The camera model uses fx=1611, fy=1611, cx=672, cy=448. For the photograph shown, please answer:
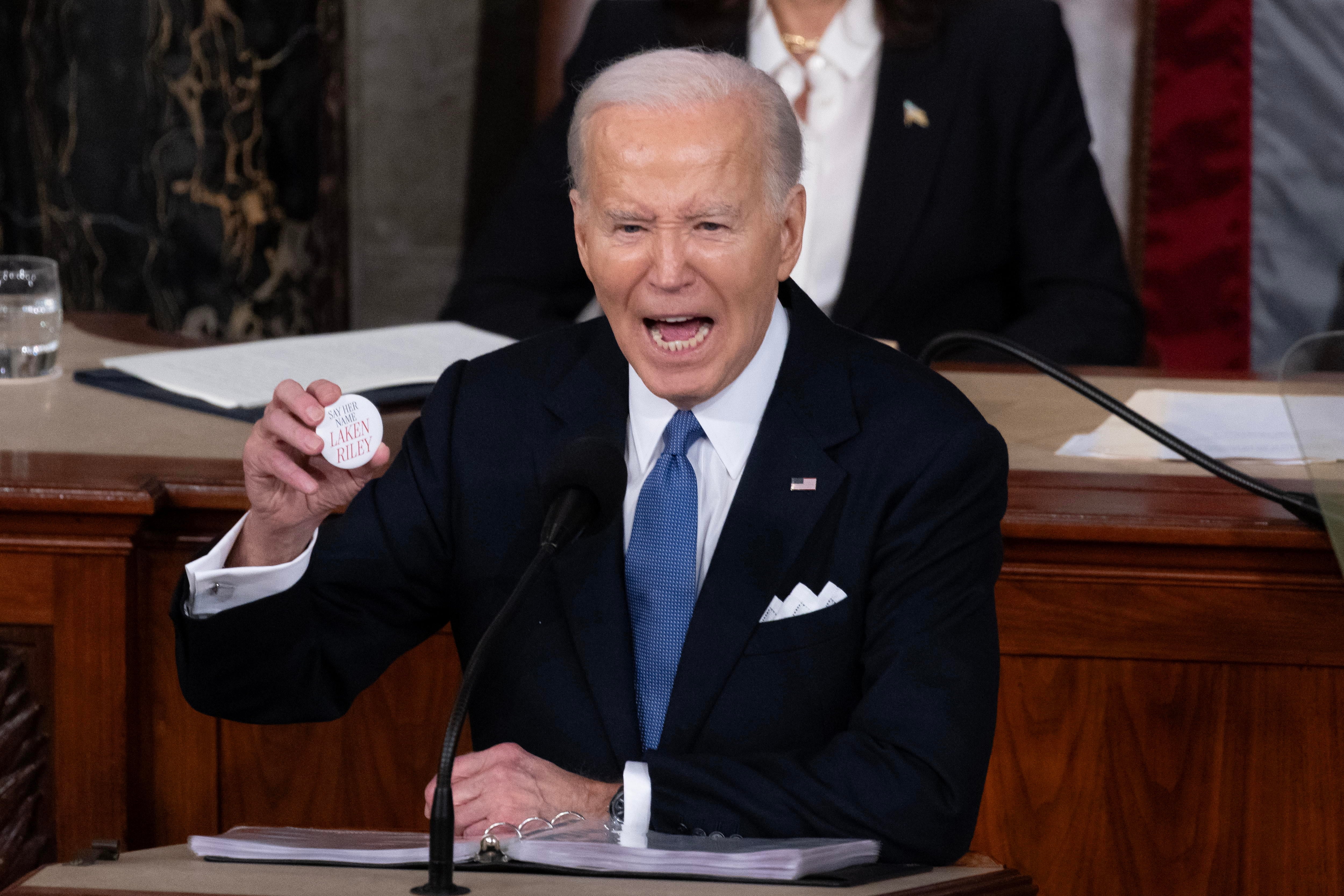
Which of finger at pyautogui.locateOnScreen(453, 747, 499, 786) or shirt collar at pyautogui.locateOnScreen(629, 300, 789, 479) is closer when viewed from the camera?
finger at pyautogui.locateOnScreen(453, 747, 499, 786)

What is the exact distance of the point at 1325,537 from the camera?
1.54 metres

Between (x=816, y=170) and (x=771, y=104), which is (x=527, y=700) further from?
(x=816, y=170)

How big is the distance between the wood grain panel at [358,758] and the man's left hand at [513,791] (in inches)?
15.7

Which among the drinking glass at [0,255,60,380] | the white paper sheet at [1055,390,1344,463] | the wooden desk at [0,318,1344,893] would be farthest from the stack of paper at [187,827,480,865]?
the drinking glass at [0,255,60,380]

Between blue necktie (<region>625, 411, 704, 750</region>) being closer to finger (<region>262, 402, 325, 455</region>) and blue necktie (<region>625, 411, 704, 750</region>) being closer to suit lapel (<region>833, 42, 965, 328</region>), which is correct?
finger (<region>262, 402, 325, 455</region>)

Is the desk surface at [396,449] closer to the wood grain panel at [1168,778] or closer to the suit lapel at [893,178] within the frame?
the wood grain panel at [1168,778]

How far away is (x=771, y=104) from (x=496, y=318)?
1416 mm

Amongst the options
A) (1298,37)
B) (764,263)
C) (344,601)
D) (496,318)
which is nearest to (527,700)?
(344,601)

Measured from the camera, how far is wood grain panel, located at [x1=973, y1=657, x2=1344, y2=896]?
157 cm

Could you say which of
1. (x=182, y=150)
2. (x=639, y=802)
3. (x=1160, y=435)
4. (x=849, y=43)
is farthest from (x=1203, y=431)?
(x=182, y=150)

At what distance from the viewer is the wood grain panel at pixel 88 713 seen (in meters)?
1.58

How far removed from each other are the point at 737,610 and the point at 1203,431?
816mm

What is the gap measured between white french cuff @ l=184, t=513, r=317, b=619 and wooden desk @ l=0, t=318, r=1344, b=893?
263mm

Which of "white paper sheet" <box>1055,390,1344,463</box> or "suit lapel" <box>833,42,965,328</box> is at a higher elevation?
"suit lapel" <box>833,42,965,328</box>
